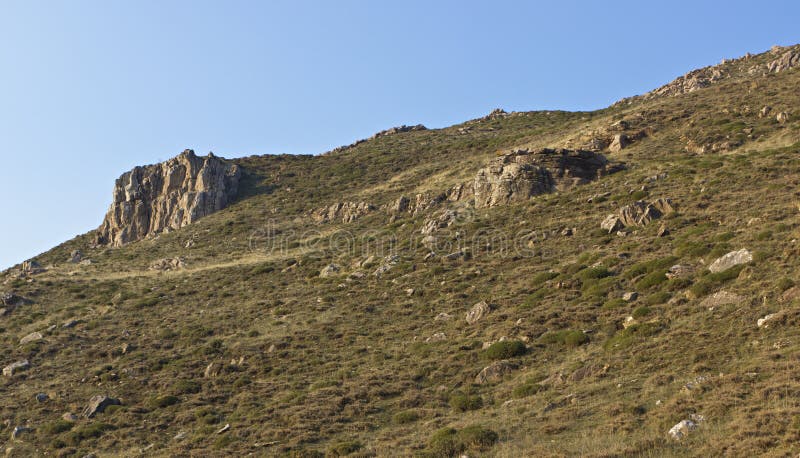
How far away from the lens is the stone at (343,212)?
7525 cm

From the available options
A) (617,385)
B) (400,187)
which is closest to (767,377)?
(617,385)

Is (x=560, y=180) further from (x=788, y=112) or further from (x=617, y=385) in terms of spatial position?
(x=617, y=385)

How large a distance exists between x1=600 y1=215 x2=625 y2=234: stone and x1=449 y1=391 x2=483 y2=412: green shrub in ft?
74.8

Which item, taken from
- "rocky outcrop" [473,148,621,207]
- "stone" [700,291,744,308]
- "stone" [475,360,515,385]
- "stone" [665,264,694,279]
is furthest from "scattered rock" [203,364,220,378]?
"rocky outcrop" [473,148,621,207]

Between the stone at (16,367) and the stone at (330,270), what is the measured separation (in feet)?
75.0

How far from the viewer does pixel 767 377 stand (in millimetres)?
17516

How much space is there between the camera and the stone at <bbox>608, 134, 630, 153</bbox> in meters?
65.9

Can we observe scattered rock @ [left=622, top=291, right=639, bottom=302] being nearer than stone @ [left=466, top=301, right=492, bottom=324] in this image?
Yes

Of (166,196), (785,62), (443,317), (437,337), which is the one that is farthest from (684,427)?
(785,62)

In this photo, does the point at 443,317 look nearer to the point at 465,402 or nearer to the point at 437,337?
the point at 437,337

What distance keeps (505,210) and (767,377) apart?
39.4 metres

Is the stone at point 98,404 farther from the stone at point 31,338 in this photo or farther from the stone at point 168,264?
the stone at point 168,264

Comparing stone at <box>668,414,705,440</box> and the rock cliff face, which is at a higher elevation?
A: the rock cliff face

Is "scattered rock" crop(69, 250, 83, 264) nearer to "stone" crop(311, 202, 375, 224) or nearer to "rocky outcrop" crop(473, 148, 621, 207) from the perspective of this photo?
"stone" crop(311, 202, 375, 224)
